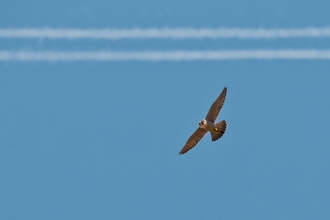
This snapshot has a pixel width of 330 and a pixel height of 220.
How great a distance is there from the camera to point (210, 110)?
16.6m

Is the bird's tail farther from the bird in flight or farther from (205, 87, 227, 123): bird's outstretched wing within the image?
(205, 87, 227, 123): bird's outstretched wing

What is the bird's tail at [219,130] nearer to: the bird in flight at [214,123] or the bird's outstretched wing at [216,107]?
the bird in flight at [214,123]

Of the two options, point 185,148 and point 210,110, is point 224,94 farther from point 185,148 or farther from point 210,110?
point 185,148

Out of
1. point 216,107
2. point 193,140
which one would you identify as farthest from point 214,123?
point 193,140

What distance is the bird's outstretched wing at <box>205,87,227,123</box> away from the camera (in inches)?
647

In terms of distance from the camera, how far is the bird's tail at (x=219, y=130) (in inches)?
642

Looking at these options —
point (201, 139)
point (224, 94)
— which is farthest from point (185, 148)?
point (224, 94)

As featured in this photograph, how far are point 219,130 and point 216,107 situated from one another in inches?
22.2

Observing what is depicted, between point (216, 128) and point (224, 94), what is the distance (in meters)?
0.83

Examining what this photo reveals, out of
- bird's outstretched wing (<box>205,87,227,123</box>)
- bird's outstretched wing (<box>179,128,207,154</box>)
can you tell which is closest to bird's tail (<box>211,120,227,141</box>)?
bird's outstretched wing (<box>205,87,227,123</box>)

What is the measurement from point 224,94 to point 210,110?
1.70ft

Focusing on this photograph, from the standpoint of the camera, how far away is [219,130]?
1642 centimetres

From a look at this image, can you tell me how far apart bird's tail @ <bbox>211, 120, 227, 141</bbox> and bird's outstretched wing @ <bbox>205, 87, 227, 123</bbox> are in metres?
0.25

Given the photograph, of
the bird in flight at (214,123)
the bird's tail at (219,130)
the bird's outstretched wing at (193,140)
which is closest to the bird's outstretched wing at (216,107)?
the bird in flight at (214,123)
